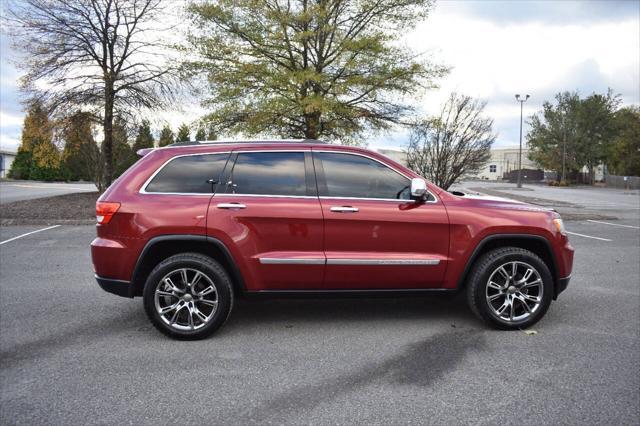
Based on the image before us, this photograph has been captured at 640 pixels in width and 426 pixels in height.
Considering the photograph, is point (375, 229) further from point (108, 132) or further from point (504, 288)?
point (108, 132)

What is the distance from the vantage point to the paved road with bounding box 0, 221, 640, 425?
9.99 ft

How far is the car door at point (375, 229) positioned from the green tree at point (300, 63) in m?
12.2

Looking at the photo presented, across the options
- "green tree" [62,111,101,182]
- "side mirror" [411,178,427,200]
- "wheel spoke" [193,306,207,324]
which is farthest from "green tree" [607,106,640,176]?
"wheel spoke" [193,306,207,324]

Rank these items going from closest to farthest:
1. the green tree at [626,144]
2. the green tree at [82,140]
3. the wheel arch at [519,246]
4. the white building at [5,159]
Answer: the wheel arch at [519,246]
the green tree at [82,140]
the white building at [5,159]
the green tree at [626,144]

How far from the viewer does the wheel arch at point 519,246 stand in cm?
459

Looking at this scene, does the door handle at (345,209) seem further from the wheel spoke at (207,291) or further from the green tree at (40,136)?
the green tree at (40,136)

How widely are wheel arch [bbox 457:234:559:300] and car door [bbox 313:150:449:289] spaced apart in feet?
0.86

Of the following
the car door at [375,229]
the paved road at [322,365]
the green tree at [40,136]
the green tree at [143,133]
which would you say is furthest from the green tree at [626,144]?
the car door at [375,229]

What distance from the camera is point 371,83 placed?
1745cm

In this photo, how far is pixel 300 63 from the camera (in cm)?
1864

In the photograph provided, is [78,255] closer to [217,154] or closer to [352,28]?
[217,154]

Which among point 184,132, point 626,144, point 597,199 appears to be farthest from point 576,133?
point 184,132

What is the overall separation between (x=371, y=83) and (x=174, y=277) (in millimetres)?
14379

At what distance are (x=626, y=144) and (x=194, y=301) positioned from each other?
65738 mm
